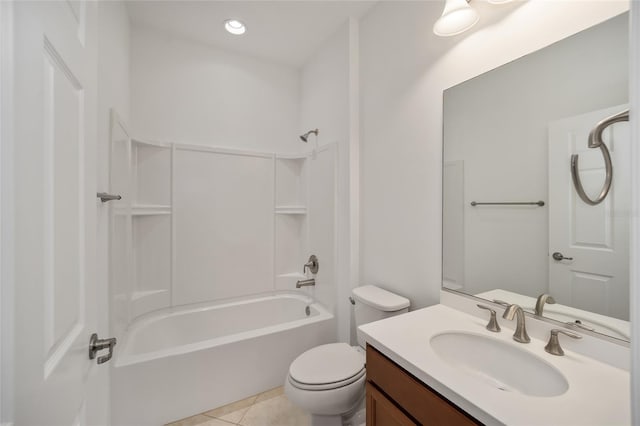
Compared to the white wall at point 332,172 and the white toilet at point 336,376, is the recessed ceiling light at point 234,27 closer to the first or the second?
the white wall at point 332,172

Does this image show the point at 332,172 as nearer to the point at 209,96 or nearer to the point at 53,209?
the point at 209,96

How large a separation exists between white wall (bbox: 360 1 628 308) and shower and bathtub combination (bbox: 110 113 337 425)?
1.47 feet

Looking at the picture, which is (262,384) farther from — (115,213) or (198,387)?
(115,213)

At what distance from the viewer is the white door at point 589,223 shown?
79cm

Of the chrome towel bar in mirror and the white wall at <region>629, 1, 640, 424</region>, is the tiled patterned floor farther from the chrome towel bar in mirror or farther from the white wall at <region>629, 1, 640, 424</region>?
the white wall at <region>629, 1, 640, 424</region>

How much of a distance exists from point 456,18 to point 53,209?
1.57 metres

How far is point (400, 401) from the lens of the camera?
0.88m

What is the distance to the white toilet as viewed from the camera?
49.3 inches

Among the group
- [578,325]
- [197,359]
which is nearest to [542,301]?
[578,325]

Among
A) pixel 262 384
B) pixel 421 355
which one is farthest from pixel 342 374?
pixel 262 384

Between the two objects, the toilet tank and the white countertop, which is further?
the toilet tank

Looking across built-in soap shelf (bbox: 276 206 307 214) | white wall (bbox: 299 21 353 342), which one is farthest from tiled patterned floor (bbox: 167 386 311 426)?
built-in soap shelf (bbox: 276 206 307 214)

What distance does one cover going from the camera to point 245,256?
2.48m

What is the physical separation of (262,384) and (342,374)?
79cm
